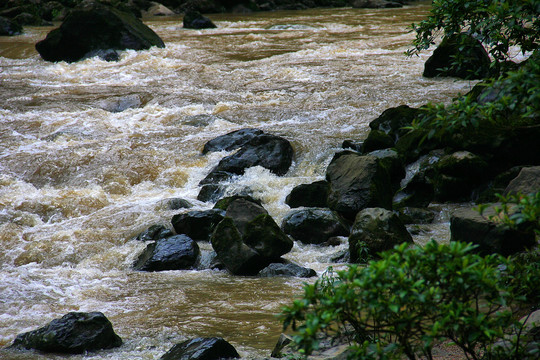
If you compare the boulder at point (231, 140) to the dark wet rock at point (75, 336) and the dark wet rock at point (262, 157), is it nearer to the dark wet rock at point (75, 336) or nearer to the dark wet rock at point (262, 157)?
the dark wet rock at point (262, 157)

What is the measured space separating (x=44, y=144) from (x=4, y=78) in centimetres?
525

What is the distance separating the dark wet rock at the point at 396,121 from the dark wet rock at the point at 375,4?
22.5 meters

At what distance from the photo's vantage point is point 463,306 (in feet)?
7.83

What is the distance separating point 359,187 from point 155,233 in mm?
2767

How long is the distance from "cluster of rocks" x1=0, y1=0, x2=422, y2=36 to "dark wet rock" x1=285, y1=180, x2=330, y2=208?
1697cm

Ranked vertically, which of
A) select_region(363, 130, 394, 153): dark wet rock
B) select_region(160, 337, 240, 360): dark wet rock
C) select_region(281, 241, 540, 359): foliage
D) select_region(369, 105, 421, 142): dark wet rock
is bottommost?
select_region(160, 337, 240, 360): dark wet rock

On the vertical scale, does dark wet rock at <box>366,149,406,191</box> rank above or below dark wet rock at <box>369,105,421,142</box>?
below

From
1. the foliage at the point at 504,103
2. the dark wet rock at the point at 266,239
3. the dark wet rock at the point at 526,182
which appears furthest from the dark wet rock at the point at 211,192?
the foliage at the point at 504,103

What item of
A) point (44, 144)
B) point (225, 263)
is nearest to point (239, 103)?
point (44, 144)

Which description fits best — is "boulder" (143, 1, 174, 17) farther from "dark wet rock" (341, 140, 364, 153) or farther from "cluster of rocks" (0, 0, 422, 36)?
"dark wet rock" (341, 140, 364, 153)

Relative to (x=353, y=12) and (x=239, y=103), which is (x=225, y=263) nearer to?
(x=239, y=103)

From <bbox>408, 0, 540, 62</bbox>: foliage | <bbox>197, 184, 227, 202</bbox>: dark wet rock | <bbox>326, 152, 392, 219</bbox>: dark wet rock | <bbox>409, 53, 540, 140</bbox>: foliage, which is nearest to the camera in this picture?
<bbox>409, 53, 540, 140</bbox>: foliage

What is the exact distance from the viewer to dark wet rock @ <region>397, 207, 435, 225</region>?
288 inches

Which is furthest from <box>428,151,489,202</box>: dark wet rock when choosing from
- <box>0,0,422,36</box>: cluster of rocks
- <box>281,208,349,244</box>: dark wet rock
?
<box>0,0,422,36</box>: cluster of rocks
